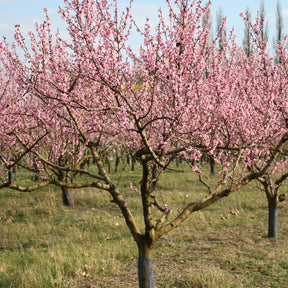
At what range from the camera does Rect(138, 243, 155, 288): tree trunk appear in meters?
5.13

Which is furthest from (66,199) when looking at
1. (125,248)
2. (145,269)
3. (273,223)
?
(145,269)

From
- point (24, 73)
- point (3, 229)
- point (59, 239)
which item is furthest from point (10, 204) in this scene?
point (24, 73)

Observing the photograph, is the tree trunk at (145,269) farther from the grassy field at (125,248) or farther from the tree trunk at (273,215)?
the tree trunk at (273,215)

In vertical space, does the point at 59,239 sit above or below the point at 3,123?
below

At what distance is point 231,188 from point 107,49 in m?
3.19

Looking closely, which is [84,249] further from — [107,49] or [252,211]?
[252,211]

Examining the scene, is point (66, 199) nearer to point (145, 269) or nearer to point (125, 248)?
point (125, 248)

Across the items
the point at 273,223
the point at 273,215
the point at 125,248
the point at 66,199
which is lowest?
the point at 125,248

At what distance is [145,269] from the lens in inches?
203

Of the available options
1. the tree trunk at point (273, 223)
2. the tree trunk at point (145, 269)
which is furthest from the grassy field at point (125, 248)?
the tree trunk at point (145, 269)

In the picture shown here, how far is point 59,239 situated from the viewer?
29.6 feet

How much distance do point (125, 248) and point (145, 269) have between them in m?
3.22

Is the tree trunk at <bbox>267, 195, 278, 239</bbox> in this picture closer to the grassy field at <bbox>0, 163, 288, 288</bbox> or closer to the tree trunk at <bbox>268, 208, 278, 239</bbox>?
the tree trunk at <bbox>268, 208, 278, 239</bbox>

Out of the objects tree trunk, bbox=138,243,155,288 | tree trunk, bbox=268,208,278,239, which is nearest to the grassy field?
tree trunk, bbox=268,208,278,239
